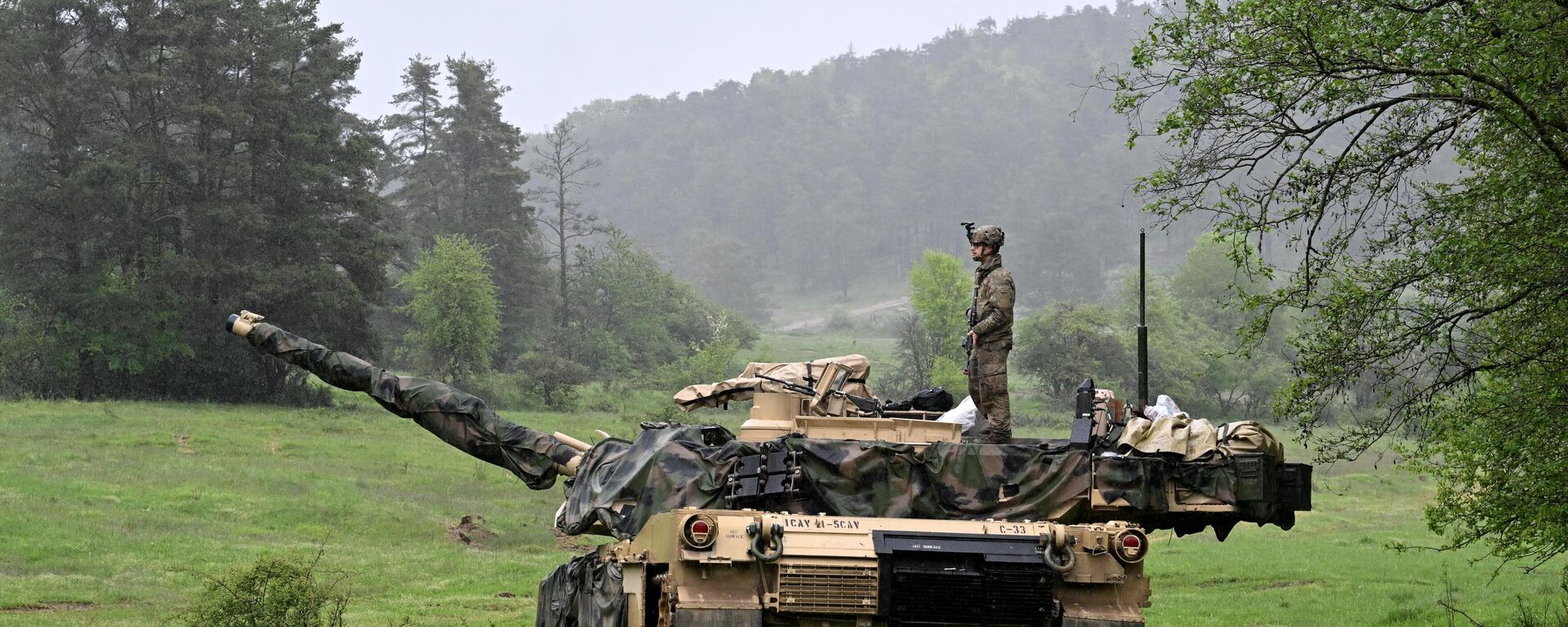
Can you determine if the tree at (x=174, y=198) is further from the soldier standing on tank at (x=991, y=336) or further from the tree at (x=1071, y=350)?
the soldier standing on tank at (x=991, y=336)

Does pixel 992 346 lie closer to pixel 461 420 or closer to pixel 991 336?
pixel 991 336

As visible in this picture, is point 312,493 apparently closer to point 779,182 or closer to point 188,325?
point 188,325

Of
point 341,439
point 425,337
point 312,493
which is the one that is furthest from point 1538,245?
point 425,337

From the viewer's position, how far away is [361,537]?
100.0 feet

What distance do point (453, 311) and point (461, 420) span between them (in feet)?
160

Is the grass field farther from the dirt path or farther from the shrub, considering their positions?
the dirt path

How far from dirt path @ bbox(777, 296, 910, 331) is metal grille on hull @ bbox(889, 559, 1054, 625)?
12242 cm

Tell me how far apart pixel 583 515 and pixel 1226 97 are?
7.20 meters

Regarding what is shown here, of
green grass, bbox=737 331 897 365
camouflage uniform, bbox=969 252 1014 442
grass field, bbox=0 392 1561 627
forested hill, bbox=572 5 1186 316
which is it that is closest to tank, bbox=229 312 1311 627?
camouflage uniform, bbox=969 252 1014 442

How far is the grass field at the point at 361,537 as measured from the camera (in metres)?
22.5

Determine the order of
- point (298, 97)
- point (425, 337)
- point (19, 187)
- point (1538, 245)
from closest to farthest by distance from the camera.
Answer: point (1538, 245) < point (19, 187) < point (298, 97) < point (425, 337)

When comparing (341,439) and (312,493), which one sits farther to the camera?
(341,439)

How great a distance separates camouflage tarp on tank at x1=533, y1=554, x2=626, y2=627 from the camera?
12.6 meters

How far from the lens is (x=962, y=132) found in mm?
172000
